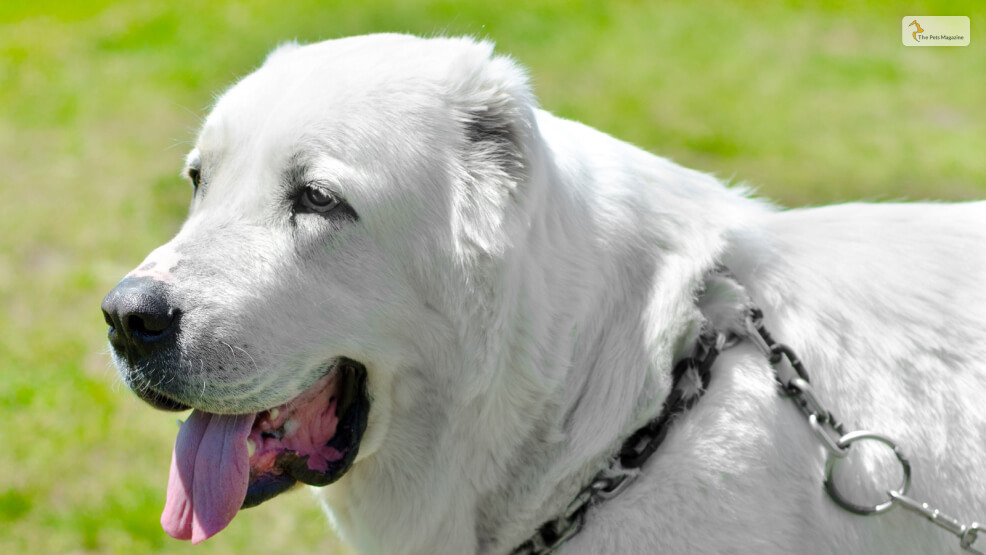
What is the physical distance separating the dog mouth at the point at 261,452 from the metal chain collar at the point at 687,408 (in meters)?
0.60

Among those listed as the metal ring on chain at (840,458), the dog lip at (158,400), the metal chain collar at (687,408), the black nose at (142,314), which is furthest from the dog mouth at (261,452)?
the metal ring on chain at (840,458)

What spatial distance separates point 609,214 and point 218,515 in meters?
1.36

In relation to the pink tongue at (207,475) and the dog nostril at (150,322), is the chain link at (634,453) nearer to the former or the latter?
the pink tongue at (207,475)

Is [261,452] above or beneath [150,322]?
beneath

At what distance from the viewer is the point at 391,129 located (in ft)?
8.27

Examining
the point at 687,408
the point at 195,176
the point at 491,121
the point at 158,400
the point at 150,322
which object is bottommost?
the point at 687,408

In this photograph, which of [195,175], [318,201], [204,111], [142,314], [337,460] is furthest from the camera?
[204,111]

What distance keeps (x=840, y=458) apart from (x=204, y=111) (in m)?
3.01

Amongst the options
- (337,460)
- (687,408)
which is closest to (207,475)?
(337,460)

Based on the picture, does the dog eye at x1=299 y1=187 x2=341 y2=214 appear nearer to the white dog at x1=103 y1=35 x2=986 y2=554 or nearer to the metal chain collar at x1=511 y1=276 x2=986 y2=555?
the white dog at x1=103 y1=35 x2=986 y2=554

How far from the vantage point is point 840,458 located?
245cm

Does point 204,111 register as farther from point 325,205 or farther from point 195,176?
point 325,205

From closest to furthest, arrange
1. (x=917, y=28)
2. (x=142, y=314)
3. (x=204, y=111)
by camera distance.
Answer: (x=142, y=314) → (x=204, y=111) → (x=917, y=28)

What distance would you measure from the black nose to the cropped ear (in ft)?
2.84
